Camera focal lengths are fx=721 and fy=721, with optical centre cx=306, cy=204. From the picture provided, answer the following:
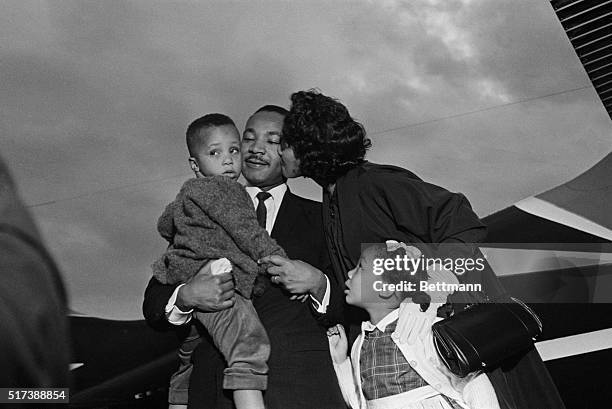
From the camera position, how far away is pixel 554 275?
3.10 metres

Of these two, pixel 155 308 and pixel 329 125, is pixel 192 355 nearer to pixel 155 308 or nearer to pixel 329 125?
pixel 155 308

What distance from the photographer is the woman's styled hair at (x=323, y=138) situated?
144cm

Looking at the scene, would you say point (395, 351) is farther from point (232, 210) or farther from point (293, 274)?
point (232, 210)

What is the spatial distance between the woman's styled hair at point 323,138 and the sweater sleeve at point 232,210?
15 cm

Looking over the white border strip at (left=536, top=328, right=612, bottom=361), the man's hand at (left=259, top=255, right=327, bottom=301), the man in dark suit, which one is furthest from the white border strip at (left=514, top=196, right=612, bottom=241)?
the man's hand at (left=259, top=255, right=327, bottom=301)

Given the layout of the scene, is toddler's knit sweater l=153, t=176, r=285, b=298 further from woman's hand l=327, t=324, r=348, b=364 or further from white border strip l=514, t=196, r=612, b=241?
white border strip l=514, t=196, r=612, b=241

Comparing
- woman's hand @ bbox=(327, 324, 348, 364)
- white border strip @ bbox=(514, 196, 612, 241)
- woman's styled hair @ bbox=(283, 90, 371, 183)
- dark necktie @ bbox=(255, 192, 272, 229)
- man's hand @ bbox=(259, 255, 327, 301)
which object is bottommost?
woman's hand @ bbox=(327, 324, 348, 364)

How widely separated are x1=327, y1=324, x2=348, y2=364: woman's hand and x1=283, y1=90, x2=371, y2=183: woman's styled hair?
307 mm

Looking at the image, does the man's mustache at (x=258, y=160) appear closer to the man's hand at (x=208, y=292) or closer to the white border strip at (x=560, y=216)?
the man's hand at (x=208, y=292)

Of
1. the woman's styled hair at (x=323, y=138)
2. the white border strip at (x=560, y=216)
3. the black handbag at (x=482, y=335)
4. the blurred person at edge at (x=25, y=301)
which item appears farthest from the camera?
the white border strip at (x=560, y=216)

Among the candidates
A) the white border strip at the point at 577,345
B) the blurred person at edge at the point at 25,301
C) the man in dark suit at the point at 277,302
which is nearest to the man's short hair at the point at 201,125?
the man in dark suit at the point at 277,302

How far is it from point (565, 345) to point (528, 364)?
176 centimetres

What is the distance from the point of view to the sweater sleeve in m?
1.37

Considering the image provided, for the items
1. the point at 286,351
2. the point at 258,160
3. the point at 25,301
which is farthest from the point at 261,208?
the point at 25,301
